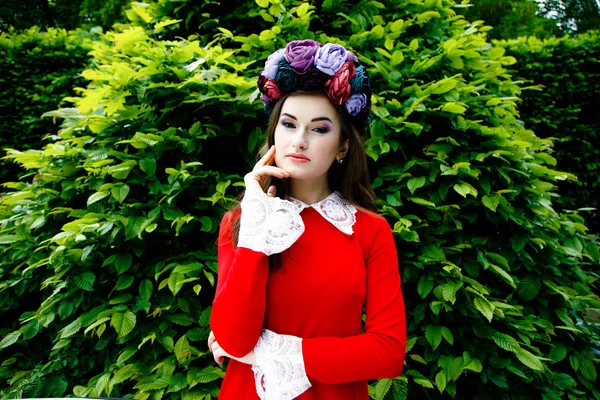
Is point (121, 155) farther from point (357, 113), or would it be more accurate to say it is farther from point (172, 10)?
point (357, 113)

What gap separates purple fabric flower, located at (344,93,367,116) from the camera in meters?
1.46

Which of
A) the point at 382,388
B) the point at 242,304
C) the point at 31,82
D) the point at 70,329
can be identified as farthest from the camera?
the point at 31,82

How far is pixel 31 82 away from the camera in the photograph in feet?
18.9

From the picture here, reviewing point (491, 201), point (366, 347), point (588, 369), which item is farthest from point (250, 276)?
point (588, 369)

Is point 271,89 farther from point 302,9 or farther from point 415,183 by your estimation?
point 302,9

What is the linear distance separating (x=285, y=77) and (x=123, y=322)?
1346 mm

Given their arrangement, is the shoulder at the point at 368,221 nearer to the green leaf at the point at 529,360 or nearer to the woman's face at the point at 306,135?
the woman's face at the point at 306,135

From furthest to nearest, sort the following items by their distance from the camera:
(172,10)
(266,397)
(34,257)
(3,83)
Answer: (3,83)
(172,10)
(34,257)
(266,397)

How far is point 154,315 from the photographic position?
2.11 metres

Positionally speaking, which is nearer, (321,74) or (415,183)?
(321,74)

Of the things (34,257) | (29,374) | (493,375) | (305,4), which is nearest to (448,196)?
(493,375)

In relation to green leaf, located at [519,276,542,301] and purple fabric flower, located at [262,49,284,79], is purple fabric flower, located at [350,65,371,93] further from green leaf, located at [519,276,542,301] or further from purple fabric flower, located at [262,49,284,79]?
green leaf, located at [519,276,542,301]

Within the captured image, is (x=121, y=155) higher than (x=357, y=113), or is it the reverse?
(x=357, y=113)

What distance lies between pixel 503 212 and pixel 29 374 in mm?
2607
